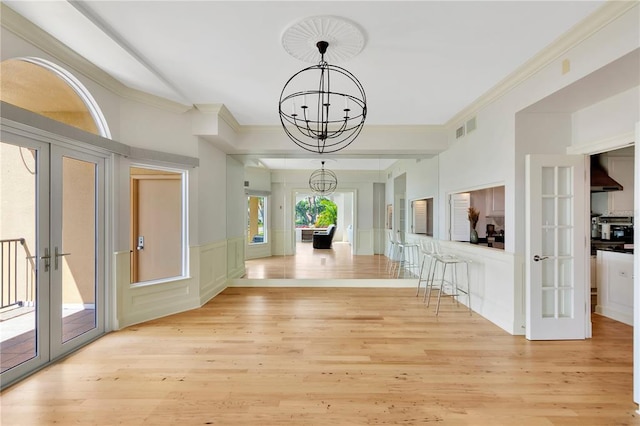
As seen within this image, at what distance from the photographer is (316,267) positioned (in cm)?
641

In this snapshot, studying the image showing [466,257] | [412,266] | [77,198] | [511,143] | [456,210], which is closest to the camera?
[77,198]

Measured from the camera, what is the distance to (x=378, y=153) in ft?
18.0

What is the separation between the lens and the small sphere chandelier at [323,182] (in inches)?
260

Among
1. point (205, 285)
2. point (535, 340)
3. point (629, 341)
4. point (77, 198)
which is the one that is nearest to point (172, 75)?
point (77, 198)

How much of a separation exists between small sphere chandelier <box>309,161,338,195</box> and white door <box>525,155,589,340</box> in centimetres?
392

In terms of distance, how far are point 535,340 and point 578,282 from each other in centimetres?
84

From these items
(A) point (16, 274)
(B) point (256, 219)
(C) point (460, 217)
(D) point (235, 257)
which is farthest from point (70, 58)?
(C) point (460, 217)

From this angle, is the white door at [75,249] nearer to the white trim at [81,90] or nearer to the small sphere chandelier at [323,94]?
the white trim at [81,90]

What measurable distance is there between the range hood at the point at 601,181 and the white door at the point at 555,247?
1.78 m

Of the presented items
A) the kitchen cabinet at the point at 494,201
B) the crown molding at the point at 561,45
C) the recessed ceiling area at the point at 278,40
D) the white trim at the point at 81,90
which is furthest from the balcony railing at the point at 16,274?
the kitchen cabinet at the point at 494,201

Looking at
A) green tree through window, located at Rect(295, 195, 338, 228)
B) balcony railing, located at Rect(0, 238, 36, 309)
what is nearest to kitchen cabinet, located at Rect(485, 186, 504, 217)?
green tree through window, located at Rect(295, 195, 338, 228)

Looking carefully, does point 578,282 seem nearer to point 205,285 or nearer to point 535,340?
point 535,340

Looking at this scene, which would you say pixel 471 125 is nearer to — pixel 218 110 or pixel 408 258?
pixel 408 258

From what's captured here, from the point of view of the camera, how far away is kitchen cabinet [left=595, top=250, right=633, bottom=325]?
12.8ft
